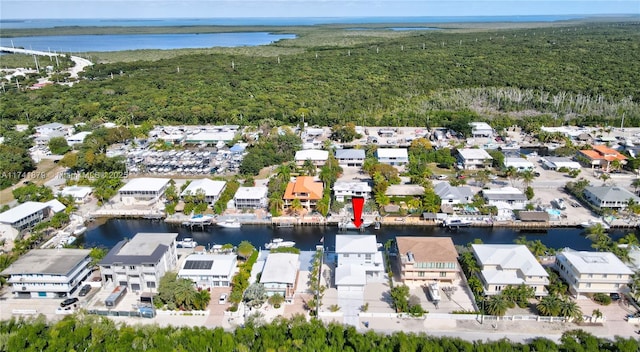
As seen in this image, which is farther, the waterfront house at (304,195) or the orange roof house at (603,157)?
the orange roof house at (603,157)

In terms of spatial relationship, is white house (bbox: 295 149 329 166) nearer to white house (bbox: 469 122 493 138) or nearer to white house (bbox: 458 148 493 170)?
white house (bbox: 458 148 493 170)

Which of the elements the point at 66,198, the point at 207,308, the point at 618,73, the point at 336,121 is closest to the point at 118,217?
the point at 66,198

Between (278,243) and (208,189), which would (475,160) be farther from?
(208,189)

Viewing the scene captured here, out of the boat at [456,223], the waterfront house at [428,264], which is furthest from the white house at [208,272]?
the boat at [456,223]

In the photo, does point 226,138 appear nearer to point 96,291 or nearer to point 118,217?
point 118,217

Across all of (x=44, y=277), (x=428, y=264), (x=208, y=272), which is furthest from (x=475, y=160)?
(x=44, y=277)

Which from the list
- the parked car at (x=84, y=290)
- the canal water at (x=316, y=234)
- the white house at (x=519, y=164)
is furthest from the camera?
the white house at (x=519, y=164)

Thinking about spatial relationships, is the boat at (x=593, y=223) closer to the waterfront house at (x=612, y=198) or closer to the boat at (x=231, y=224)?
the waterfront house at (x=612, y=198)
